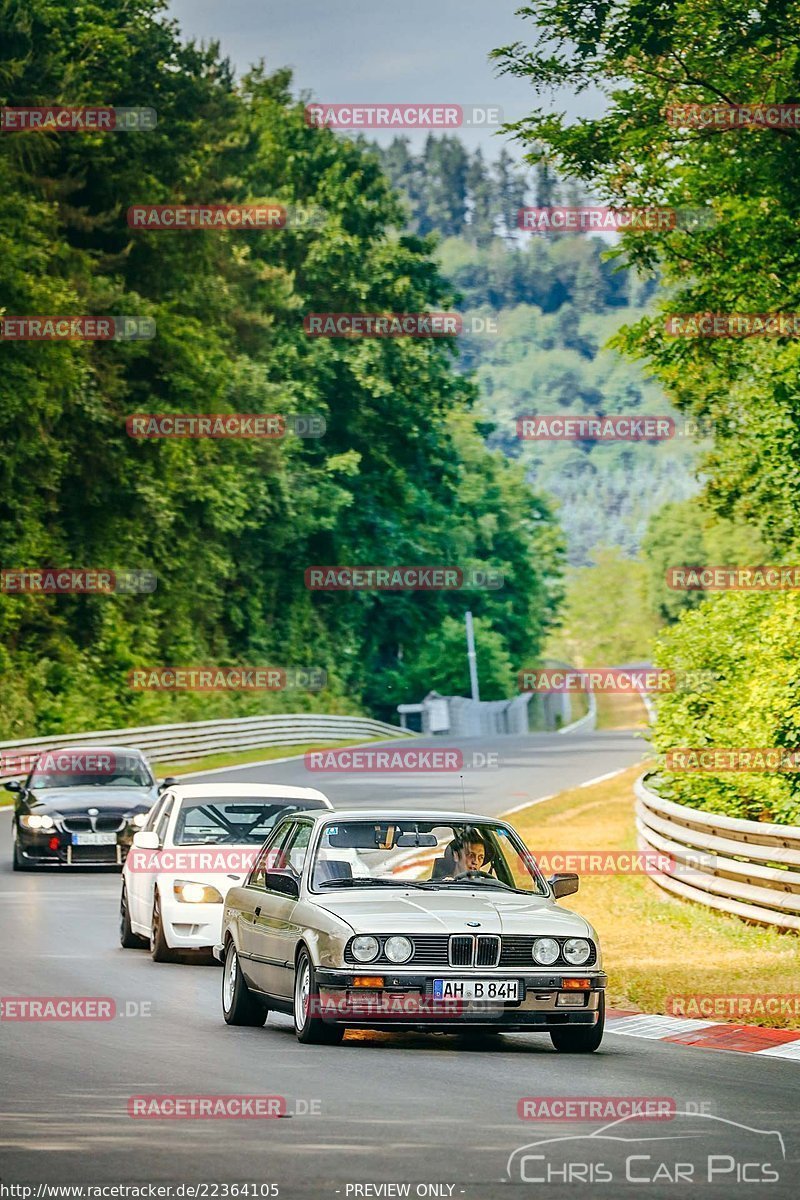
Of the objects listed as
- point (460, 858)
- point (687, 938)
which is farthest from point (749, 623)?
point (460, 858)

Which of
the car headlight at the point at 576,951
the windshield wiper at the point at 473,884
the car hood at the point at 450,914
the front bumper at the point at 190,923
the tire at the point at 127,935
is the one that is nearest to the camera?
the car hood at the point at 450,914

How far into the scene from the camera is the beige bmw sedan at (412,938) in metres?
11.4

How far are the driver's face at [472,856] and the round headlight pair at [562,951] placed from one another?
123 cm

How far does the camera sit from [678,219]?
108ft

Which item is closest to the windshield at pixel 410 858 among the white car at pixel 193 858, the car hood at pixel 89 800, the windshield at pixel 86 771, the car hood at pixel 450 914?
the car hood at pixel 450 914

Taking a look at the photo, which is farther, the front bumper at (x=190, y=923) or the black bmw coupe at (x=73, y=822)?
the black bmw coupe at (x=73, y=822)

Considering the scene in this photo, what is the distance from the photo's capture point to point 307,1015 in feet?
39.1

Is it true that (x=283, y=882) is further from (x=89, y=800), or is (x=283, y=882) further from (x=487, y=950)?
(x=89, y=800)

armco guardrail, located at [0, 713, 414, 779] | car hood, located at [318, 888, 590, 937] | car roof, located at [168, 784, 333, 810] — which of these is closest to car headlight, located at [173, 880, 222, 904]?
car roof, located at [168, 784, 333, 810]

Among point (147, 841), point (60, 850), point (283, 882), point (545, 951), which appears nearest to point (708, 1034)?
point (545, 951)

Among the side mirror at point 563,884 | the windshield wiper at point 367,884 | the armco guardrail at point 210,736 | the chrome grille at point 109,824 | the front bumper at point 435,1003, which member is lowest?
the armco guardrail at point 210,736

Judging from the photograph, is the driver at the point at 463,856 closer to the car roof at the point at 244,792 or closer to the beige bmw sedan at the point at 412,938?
the beige bmw sedan at the point at 412,938

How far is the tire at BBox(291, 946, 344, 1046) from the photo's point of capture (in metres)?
11.8

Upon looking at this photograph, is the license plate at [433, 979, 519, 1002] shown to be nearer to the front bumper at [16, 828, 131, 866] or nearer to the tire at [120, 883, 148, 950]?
the tire at [120, 883, 148, 950]
